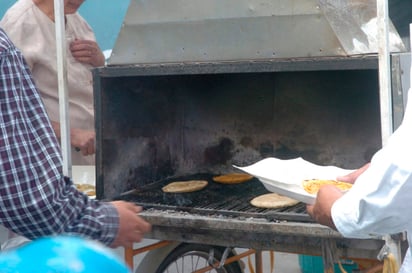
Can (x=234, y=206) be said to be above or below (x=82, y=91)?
below

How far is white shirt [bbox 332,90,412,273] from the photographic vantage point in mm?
1475

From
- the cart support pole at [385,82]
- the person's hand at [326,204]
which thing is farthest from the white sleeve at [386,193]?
the cart support pole at [385,82]

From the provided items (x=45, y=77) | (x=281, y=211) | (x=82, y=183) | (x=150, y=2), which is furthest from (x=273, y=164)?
(x=45, y=77)

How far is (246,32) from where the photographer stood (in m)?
2.75

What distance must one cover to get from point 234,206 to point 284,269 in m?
2.48

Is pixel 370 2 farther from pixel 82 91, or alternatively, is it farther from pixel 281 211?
pixel 82 91

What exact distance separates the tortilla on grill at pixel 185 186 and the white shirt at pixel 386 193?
4.94ft

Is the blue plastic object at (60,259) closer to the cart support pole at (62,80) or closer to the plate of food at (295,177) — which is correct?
the plate of food at (295,177)

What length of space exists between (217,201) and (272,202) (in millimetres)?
314

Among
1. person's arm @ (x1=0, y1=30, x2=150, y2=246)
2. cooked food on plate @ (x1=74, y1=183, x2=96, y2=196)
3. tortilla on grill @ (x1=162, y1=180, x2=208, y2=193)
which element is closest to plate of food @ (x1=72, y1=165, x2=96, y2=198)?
cooked food on plate @ (x1=74, y1=183, x2=96, y2=196)

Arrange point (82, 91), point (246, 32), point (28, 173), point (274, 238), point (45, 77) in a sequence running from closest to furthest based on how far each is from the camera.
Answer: point (28, 173)
point (274, 238)
point (246, 32)
point (45, 77)
point (82, 91)

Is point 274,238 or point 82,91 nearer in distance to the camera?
point 274,238

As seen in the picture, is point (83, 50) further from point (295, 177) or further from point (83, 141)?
point (295, 177)

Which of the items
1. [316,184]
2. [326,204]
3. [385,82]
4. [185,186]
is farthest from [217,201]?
[326,204]
